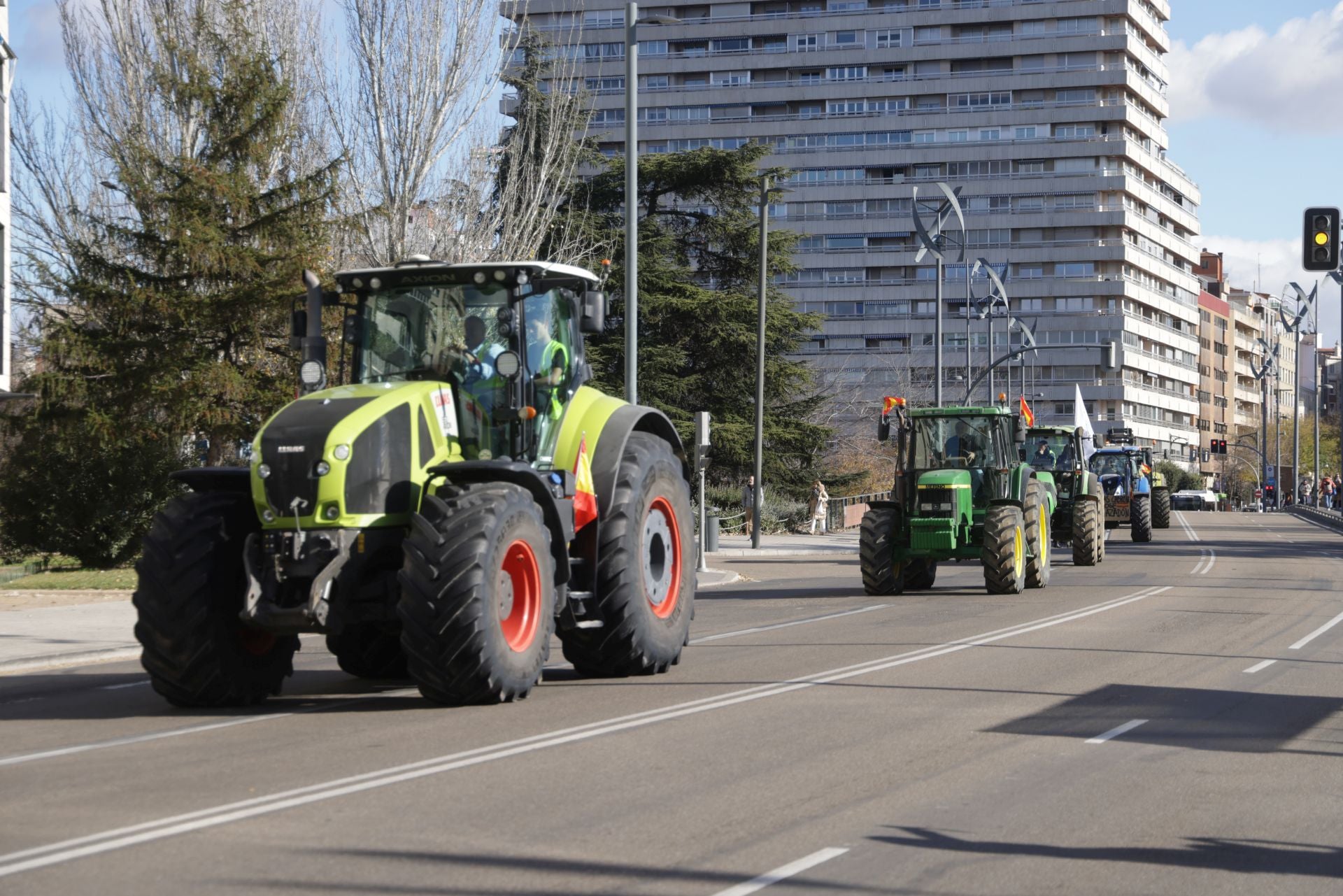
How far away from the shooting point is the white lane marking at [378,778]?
700cm

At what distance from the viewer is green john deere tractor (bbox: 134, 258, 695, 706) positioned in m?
10.9

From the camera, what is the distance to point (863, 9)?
124m

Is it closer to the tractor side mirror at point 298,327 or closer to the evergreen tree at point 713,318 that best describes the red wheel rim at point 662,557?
the tractor side mirror at point 298,327

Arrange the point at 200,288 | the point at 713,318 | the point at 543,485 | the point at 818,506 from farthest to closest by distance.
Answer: the point at 818,506 < the point at 713,318 < the point at 200,288 < the point at 543,485

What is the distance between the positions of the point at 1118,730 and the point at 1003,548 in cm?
1298

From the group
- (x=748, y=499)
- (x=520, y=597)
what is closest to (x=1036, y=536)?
(x=520, y=597)

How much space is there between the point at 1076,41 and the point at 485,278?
383 feet

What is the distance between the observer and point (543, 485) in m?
11.8

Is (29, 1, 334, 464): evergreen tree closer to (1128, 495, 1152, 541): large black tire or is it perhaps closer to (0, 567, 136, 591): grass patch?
(0, 567, 136, 591): grass patch

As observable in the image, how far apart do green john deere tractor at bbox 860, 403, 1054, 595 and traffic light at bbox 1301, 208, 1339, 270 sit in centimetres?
675

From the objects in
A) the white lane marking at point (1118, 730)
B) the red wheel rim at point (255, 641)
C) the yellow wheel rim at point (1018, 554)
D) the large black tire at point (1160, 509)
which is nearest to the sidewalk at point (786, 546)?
the large black tire at point (1160, 509)

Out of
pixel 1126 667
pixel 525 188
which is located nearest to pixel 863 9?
pixel 525 188

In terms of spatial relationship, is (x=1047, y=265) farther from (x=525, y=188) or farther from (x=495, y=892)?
(x=495, y=892)

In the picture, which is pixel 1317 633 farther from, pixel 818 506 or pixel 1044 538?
pixel 818 506
